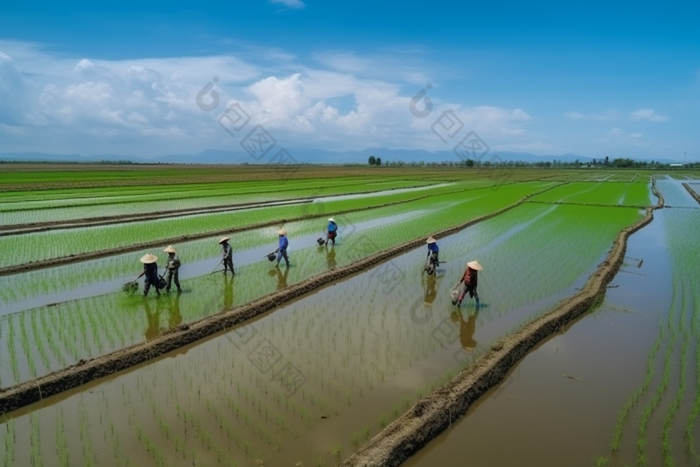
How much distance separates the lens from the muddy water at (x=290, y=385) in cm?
432

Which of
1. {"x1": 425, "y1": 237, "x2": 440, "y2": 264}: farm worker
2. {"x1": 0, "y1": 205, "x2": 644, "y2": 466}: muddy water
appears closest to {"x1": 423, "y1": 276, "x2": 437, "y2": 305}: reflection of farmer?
{"x1": 0, "y1": 205, "x2": 644, "y2": 466}: muddy water

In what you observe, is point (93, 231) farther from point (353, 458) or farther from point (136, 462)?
point (353, 458)

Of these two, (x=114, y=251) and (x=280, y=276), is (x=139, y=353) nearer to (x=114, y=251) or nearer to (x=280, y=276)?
(x=280, y=276)

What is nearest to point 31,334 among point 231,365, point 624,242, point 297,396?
point 231,365

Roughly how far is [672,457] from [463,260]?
7.90 m

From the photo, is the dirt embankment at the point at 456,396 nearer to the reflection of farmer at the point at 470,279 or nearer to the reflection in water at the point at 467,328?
the reflection in water at the point at 467,328

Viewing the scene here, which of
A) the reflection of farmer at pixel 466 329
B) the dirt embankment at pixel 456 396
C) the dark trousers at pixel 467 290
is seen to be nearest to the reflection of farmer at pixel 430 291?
the dark trousers at pixel 467 290

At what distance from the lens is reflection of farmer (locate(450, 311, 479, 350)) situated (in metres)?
6.77

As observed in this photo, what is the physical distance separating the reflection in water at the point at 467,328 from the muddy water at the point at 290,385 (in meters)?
0.02

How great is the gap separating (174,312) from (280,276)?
285cm

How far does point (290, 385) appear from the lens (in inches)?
213

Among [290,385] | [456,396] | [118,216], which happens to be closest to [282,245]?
[290,385]

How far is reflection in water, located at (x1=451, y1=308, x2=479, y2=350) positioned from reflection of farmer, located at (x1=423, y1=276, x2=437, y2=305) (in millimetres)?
727

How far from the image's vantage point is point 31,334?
6789mm
